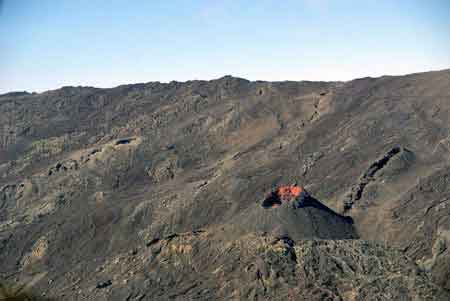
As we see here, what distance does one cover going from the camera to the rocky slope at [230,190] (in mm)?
31938

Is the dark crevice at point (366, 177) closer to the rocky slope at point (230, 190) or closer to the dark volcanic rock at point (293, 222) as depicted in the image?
the rocky slope at point (230, 190)

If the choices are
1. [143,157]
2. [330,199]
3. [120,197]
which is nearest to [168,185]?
[120,197]

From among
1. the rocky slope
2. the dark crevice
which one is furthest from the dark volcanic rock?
the dark crevice

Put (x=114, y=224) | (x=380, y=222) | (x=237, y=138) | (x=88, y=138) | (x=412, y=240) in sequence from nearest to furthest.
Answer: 1. (x=412, y=240)
2. (x=380, y=222)
3. (x=114, y=224)
4. (x=237, y=138)
5. (x=88, y=138)

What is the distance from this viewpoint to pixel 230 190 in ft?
154

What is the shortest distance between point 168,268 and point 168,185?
66.3ft

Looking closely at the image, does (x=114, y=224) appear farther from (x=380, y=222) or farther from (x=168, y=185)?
(x=380, y=222)

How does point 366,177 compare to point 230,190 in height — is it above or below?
above

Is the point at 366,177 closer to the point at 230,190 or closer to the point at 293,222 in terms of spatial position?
the point at 230,190

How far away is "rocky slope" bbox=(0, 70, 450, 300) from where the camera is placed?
31938mm

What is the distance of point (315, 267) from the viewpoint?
1232 inches

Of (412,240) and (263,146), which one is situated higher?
(263,146)

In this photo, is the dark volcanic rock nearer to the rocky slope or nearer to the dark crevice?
the rocky slope

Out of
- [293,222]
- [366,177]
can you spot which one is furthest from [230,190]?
[293,222]
